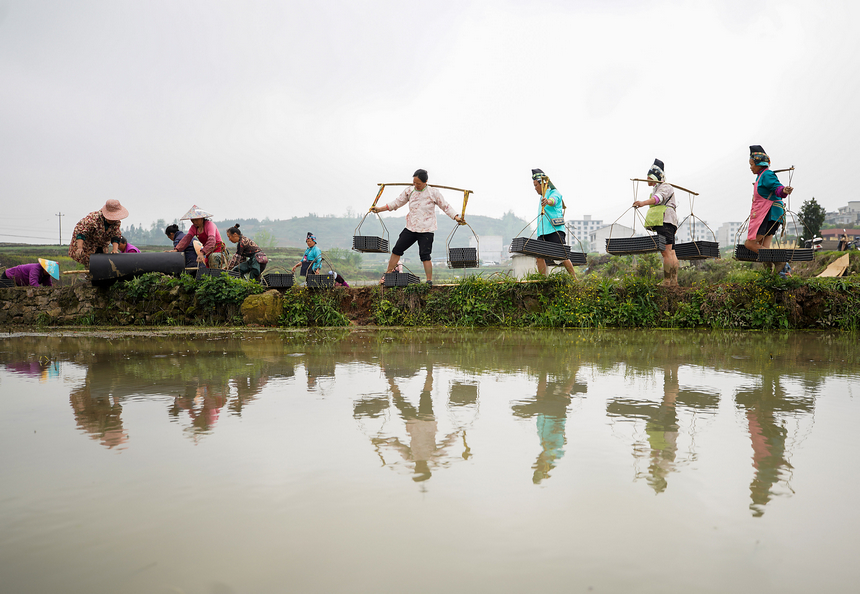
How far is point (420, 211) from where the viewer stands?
9.18m

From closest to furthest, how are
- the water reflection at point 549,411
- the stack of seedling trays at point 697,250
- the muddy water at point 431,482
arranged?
the muddy water at point 431,482 < the water reflection at point 549,411 < the stack of seedling trays at point 697,250

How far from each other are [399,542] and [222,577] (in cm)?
52

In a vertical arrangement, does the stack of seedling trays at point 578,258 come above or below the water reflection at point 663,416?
above

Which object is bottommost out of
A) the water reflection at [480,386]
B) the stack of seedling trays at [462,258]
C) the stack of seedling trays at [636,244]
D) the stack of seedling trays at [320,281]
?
the water reflection at [480,386]

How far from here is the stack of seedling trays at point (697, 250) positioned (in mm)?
8812

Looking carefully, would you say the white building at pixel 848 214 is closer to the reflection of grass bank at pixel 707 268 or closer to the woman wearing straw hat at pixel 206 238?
the reflection of grass bank at pixel 707 268

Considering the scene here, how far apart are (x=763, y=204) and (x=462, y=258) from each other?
15.4 feet

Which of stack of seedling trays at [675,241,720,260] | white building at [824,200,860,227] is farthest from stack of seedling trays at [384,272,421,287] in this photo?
white building at [824,200,860,227]

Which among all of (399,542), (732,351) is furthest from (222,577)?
(732,351)

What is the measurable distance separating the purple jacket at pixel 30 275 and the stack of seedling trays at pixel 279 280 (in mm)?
4907

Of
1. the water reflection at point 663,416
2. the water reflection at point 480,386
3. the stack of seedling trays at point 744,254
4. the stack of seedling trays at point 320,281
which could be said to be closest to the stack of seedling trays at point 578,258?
the stack of seedling trays at point 744,254

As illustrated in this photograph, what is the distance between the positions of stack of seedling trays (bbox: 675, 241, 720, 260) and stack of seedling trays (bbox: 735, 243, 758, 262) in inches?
13.4

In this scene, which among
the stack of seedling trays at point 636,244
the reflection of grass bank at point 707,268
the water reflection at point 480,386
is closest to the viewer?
the water reflection at point 480,386

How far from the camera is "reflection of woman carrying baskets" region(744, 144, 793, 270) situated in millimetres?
8070
